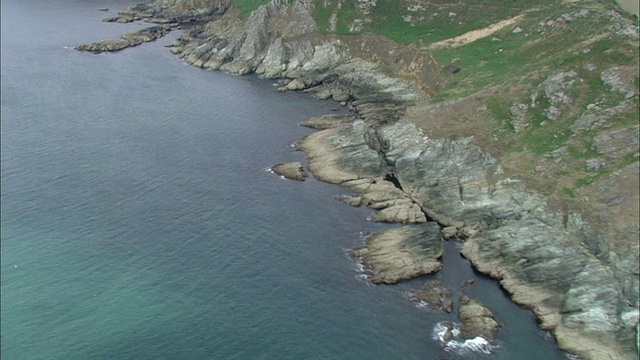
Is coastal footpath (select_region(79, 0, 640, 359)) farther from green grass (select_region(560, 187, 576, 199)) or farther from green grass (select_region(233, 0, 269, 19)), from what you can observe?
green grass (select_region(233, 0, 269, 19))

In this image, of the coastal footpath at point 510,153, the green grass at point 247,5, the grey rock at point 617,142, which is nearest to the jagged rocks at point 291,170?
the coastal footpath at point 510,153

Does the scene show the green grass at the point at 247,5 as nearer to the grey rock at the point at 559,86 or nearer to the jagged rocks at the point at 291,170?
the jagged rocks at the point at 291,170

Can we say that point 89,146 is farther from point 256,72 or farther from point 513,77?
point 513,77

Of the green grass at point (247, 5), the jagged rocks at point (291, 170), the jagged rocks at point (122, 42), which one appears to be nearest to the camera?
the jagged rocks at point (291, 170)

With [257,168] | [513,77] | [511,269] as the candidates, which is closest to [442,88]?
[513,77]

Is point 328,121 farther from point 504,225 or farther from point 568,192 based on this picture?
point 568,192

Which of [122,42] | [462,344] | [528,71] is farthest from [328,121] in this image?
[122,42]

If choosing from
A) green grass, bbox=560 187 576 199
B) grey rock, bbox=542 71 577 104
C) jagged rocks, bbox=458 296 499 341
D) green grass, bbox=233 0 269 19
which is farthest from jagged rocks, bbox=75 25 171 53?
jagged rocks, bbox=458 296 499 341
